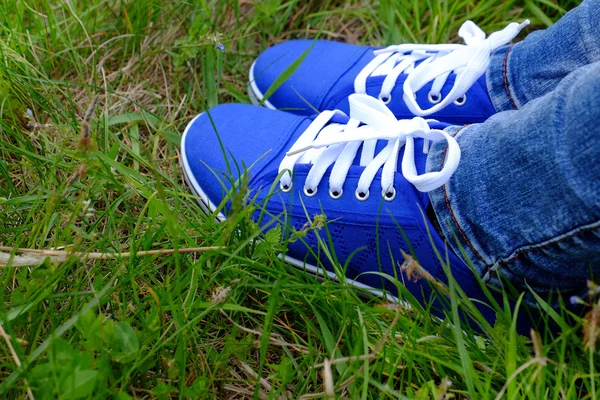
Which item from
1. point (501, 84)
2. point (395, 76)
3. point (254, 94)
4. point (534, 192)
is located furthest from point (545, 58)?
point (254, 94)

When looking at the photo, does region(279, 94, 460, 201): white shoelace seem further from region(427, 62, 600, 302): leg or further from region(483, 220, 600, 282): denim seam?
region(483, 220, 600, 282): denim seam

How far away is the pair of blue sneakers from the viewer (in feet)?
3.63

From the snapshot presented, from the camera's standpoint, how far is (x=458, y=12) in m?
1.79

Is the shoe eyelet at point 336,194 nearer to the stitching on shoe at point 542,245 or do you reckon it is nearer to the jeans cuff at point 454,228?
the jeans cuff at point 454,228

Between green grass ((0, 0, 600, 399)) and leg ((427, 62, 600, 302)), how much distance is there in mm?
90

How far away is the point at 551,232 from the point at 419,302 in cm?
32

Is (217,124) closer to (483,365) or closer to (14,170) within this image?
(14,170)

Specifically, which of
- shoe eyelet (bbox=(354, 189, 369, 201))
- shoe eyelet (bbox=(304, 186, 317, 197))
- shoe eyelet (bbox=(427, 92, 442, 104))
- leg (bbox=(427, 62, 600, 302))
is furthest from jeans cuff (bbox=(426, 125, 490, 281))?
shoe eyelet (bbox=(427, 92, 442, 104))

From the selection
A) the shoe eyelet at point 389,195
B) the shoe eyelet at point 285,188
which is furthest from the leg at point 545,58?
the shoe eyelet at point 285,188

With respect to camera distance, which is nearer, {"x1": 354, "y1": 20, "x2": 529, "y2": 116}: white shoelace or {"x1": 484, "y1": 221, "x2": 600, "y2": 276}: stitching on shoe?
{"x1": 484, "y1": 221, "x2": 600, "y2": 276}: stitching on shoe

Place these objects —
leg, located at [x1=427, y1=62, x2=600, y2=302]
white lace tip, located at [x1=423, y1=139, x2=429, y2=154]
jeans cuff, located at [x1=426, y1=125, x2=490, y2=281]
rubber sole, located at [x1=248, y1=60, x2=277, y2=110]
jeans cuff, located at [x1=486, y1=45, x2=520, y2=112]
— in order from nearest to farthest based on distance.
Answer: leg, located at [x1=427, y1=62, x2=600, y2=302] < jeans cuff, located at [x1=426, y1=125, x2=490, y2=281] < white lace tip, located at [x1=423, y1=139, x2=429, y2=154] < jeans cuff, located at [x1=486, y1=45, x2=520, y2=112] < rubber sole, located at [x1=248, y1=60, x2=277, y2=110]

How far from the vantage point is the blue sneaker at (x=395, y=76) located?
1.36 metres

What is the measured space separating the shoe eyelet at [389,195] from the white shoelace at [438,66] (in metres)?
0.25

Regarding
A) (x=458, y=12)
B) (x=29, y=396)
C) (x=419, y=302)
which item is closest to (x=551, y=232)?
(x=419, y=302)
